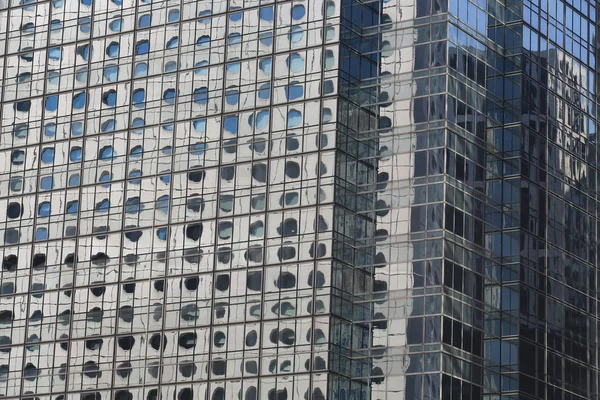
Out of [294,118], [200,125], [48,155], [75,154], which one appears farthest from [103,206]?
[294,118]

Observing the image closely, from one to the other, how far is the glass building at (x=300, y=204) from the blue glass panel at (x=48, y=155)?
0.39 metres

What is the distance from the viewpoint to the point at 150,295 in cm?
8562

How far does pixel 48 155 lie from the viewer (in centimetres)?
9200

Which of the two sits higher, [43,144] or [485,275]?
[43,144]

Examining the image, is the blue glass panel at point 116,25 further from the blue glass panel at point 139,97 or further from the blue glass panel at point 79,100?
the blue glass panel at point 139,97

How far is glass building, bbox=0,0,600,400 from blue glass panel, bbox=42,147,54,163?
39 cm

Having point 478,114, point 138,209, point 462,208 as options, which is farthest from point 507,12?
point 138,209

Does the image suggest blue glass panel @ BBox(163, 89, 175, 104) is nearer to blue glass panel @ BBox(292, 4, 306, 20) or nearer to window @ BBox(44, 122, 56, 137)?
window @ BBox(44, 122, 56, 137)

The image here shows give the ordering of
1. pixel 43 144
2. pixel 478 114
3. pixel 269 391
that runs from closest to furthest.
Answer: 1. pixel 269 391
2. pixel 478 114
3. pixel 43 144

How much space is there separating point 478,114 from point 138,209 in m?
18.1

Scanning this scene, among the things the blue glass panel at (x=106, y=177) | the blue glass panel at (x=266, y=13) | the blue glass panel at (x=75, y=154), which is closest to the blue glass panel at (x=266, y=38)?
the blue glass panel at (x=266, y=13)

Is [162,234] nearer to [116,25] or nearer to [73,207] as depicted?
[73,207]

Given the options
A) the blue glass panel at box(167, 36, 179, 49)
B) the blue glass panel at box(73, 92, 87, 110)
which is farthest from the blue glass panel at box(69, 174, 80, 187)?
the blue glass panel at box(167, 36, 179, 49)

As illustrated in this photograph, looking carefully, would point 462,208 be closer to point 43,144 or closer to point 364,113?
point 364,113
